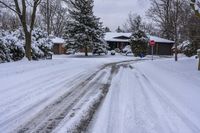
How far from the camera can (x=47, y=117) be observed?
7492mm

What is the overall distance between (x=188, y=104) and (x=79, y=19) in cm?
4262

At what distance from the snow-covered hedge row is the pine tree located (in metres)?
14.6

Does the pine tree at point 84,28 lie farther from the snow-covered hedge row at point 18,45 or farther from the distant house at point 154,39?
the distant house at point 154,39

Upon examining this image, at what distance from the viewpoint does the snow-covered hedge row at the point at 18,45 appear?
26261 millimetres

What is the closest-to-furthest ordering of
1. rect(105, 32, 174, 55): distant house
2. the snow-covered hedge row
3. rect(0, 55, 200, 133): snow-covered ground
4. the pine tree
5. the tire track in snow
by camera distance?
1. the tire track in snow
2. rect(0, 55, 200, 133): snow-covered ground
3. the snow-covered hedge row
4. the pine tree
5. rect(105, 32, 174, 55): distant house

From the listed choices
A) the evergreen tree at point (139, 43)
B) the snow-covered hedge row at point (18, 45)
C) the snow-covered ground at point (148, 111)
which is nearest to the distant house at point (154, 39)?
the evergreen tree at point (139, 43)

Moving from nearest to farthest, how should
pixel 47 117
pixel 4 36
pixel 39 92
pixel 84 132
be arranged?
pixel 84 132 → pixel 47 117 → pixel 39 92 → pixel 4 36

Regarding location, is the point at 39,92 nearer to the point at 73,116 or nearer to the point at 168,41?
the point at 73,116

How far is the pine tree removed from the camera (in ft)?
163

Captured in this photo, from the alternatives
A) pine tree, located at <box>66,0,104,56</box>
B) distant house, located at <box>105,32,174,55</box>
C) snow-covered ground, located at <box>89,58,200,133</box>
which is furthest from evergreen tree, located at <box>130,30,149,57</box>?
snow-covered ground, located at <box>89,58,200,133</box>

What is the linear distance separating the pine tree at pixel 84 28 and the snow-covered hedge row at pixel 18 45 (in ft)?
47.9

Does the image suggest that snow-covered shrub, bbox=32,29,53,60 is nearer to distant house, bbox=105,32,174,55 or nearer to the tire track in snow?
the tire track in snow

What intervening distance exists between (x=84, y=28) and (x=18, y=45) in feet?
71.9

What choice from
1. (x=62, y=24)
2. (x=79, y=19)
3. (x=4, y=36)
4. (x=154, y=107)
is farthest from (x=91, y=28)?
(x=154, y=107)
